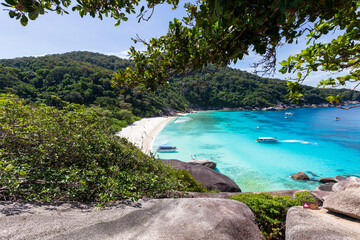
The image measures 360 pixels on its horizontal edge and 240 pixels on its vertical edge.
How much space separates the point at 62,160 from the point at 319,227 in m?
6.31

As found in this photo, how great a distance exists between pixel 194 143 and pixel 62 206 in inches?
995

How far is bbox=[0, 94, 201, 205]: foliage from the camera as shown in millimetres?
3170

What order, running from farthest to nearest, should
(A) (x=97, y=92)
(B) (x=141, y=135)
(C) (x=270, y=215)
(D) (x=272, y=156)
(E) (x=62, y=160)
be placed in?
(A) (x=97, y=92)
(B) (x=141, y=135)
(D) (x=272, y=156)
(C) (x=270, y=215)
(E) (x=62, y=160)

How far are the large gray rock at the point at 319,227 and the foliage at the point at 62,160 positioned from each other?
3.23m

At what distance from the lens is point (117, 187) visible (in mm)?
3695

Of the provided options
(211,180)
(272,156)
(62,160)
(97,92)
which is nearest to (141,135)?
(211,180)

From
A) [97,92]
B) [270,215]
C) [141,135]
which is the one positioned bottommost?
[141,135]

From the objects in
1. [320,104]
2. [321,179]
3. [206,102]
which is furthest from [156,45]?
[320,104]

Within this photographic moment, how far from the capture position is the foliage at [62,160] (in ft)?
10.4

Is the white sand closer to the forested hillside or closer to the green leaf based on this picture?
the forested hillside

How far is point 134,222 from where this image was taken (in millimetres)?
2961

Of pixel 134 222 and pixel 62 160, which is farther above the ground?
pixel 62 160

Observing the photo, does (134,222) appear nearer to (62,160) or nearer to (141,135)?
(62,160)

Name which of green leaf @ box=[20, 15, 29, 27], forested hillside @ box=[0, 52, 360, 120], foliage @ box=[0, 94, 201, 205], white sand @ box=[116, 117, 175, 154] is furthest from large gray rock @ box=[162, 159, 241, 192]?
green leaf @ box=[20, 15, 29, 27]
